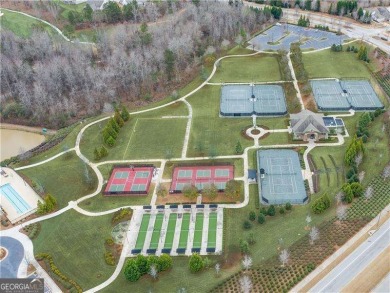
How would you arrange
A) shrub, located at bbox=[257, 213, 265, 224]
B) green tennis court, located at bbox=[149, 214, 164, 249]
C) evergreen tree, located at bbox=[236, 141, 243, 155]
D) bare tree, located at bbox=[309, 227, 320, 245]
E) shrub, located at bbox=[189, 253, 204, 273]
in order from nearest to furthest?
shrub, located at bbox=[189, 253, 204, 273]
bare tree, located at bbox=[309, 227, 320, 245]
green tennis court, located at bbox=[149, 214, 164, 249]
shrub, located at bbox=[257, 213, 265, 224]
evergreen tree, located at bbox=[236, 141, 243, 155]

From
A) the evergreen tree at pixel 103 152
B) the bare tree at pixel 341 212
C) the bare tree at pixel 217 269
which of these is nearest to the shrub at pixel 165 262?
the bare tree at pixel 217 269

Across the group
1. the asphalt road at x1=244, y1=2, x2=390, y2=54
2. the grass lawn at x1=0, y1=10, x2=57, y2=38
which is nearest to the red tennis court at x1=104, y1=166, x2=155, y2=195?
the asphalt road at x1=244, y1=2, x2=390, y2=54

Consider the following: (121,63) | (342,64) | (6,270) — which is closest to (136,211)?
(6,270)

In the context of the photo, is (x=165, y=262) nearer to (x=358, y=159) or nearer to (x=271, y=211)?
(x=271, y=211)

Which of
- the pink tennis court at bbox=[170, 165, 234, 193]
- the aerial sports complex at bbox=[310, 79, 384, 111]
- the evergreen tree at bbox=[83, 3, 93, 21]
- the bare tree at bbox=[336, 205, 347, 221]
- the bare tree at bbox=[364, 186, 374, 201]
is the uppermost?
the evergreen tree at bbox=[83, 3, 93, 21]

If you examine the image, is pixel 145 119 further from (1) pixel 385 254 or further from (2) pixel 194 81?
(1) pixel 385 254

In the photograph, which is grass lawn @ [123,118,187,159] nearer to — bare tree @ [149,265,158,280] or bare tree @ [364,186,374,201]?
bare tree @ [149,265,158,280]

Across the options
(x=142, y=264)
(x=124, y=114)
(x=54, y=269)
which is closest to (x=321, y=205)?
(x=142, y=264)
